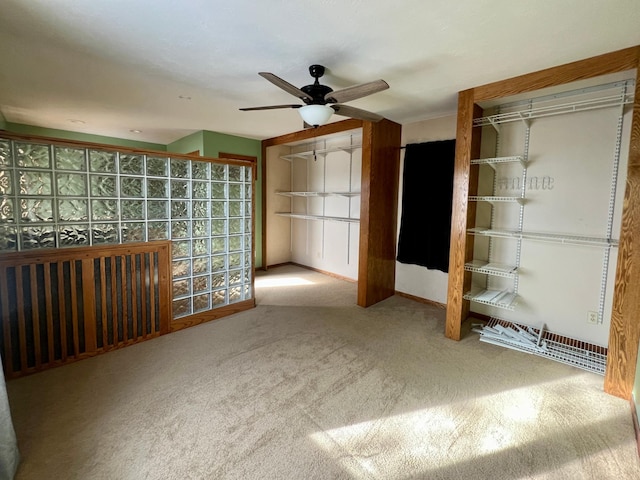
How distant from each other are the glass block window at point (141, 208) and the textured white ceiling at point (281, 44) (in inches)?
27.6

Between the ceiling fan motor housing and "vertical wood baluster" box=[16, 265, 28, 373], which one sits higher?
the ceiling fan motor housing

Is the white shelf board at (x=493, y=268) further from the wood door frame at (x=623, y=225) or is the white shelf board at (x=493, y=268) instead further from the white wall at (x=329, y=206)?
the white wall at (x=329, y=206)

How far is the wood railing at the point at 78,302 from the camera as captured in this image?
2.21 m

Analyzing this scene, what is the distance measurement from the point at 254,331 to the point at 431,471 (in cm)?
198

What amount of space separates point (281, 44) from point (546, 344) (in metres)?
3.29

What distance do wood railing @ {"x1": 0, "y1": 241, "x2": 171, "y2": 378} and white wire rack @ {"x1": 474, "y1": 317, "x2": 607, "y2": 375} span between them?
318cm

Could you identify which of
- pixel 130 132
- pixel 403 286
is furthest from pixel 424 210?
pixel 130 132

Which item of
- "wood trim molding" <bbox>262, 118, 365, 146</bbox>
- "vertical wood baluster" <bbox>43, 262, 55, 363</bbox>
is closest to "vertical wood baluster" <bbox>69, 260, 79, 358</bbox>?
"vertical wood baluster" <bbox>43, 262, 55, 363</bbox>

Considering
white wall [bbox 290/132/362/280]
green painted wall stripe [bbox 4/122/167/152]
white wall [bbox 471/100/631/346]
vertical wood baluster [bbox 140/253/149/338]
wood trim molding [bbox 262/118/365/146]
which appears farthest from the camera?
white wall [bbox 290/132/362/280]

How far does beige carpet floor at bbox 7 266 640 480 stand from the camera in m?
1.55

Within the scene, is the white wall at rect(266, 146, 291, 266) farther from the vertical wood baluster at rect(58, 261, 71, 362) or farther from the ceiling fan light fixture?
the vertical wood baluster at rect(58, 261, 71, 362)

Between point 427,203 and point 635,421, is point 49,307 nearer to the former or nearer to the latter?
point 427,203

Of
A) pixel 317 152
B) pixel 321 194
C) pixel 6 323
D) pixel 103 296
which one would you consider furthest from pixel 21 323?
pixel 317 152

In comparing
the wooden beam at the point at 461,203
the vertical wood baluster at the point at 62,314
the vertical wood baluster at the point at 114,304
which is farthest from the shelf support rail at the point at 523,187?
the vertical wood baluster at the point at 62,314
